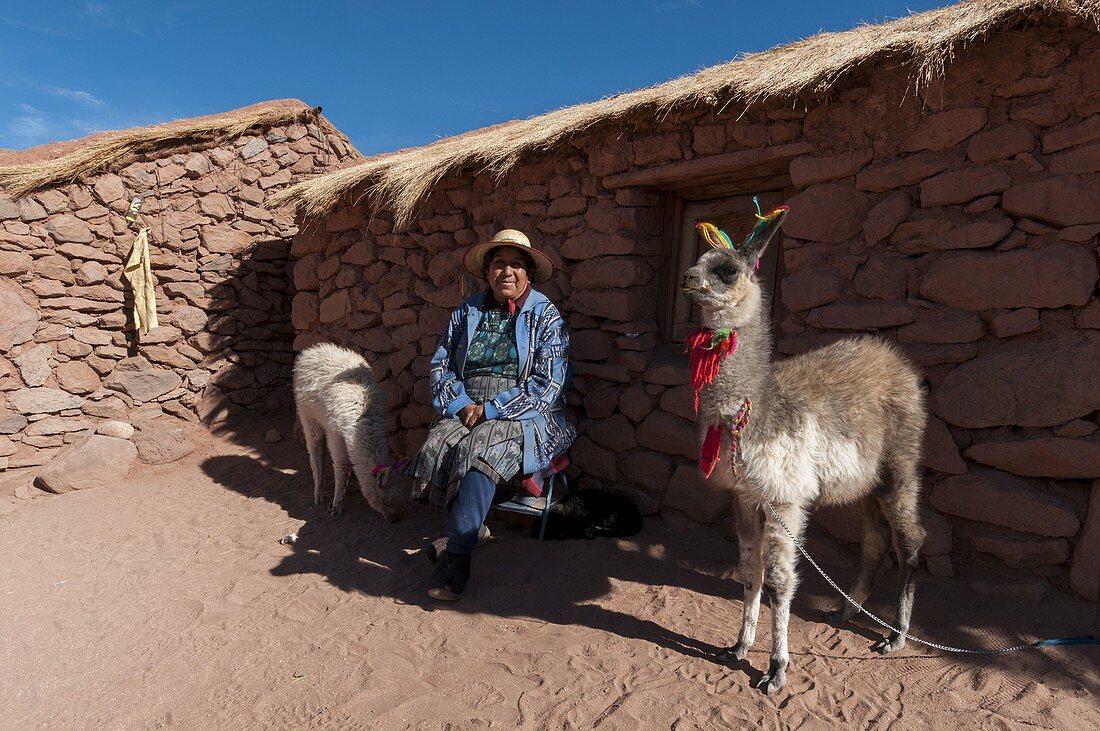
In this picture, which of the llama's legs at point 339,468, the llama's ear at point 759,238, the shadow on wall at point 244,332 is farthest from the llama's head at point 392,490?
the shadow on wall at point 244,332

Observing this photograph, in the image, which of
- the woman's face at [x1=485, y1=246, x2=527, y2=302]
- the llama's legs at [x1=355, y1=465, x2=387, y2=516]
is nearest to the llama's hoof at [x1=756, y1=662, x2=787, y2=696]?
the woman's face at [x1=485, y1=246, x2=527, y2=302]

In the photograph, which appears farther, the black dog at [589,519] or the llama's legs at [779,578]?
the black dog at [589,519]

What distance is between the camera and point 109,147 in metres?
6.43

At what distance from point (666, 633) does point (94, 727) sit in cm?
236

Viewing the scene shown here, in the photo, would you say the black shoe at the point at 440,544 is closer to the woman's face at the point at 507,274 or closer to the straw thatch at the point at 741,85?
the woman's face at the point at 507,274

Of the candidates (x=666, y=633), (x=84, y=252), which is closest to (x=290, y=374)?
(x=84, y=252)

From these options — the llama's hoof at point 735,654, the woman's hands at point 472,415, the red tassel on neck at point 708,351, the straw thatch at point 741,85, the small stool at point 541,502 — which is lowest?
the llama's hoof at point 735,654

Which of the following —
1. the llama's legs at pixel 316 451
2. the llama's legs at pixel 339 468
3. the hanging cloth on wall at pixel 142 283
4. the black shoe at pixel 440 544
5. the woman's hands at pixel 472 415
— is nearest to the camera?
the woman's hands at pixel 472 415

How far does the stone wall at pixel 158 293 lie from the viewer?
242 inches

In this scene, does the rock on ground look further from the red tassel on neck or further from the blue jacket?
the red tassel on neck

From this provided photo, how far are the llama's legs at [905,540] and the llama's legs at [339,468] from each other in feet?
11.8

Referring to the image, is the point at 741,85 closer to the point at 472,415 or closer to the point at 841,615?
the point at 472,415

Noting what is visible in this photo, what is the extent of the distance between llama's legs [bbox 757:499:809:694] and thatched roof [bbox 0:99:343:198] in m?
6.97

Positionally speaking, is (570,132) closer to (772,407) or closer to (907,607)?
(772,407)
